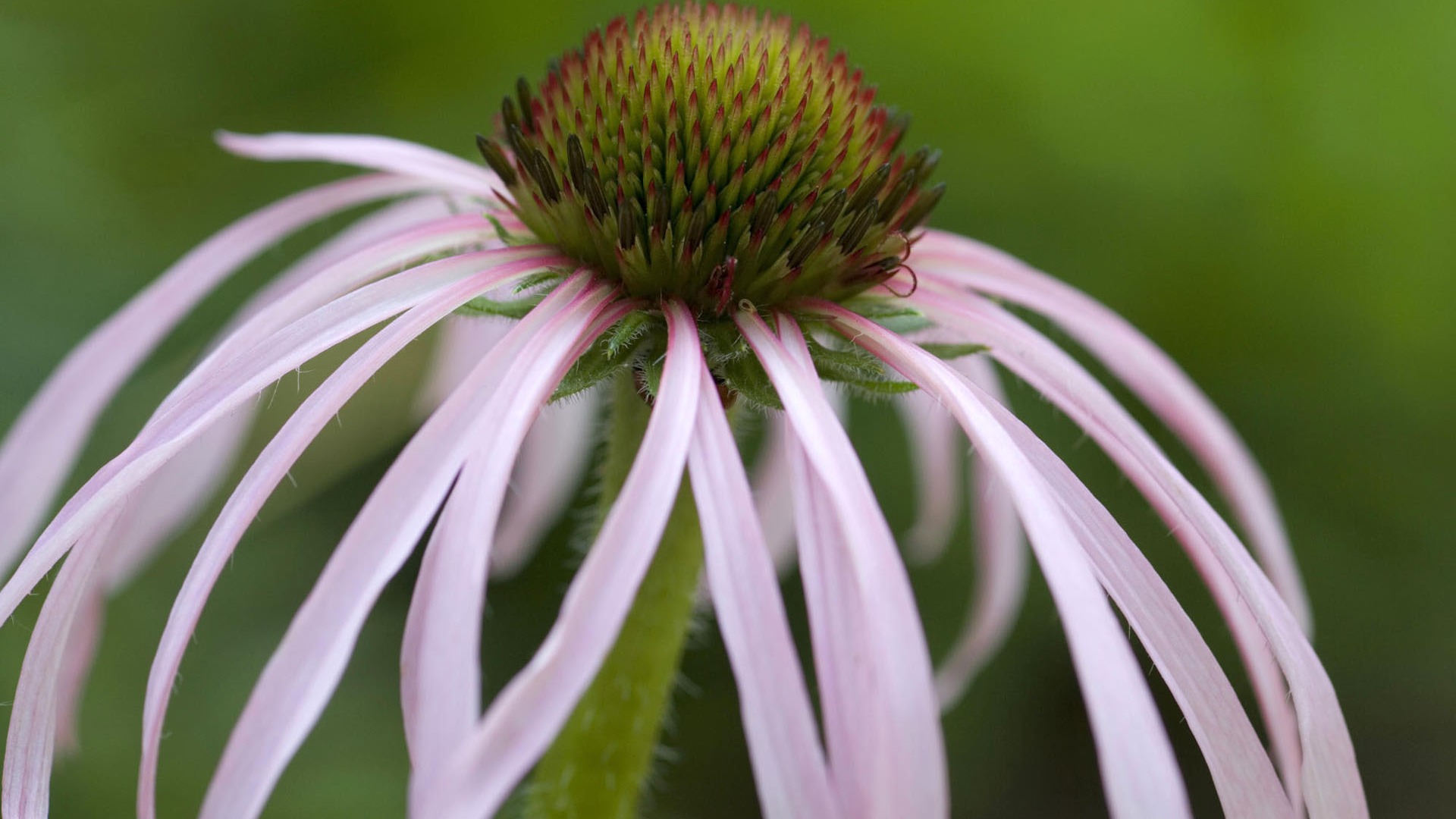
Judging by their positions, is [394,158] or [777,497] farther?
[777,497]

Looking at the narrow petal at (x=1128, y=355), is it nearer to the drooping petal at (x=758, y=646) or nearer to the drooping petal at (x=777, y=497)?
the drooping petal at (x=777, y=497)

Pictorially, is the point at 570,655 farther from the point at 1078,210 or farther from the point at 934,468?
the point at 1078,210

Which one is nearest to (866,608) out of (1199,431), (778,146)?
(778,146)

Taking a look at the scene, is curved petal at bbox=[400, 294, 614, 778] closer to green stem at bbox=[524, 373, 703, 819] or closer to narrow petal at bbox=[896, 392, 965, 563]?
green stem at bbox=[524, 373, 703, 819]

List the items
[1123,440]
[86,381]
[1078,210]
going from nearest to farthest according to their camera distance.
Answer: [1123,440]
[86,381]
[1078,210]

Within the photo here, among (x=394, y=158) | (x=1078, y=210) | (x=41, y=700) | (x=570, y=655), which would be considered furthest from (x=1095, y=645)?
(x=1078, y=210)

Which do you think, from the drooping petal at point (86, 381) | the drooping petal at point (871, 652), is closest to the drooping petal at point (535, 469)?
the drooping petal at point (86, 381)
